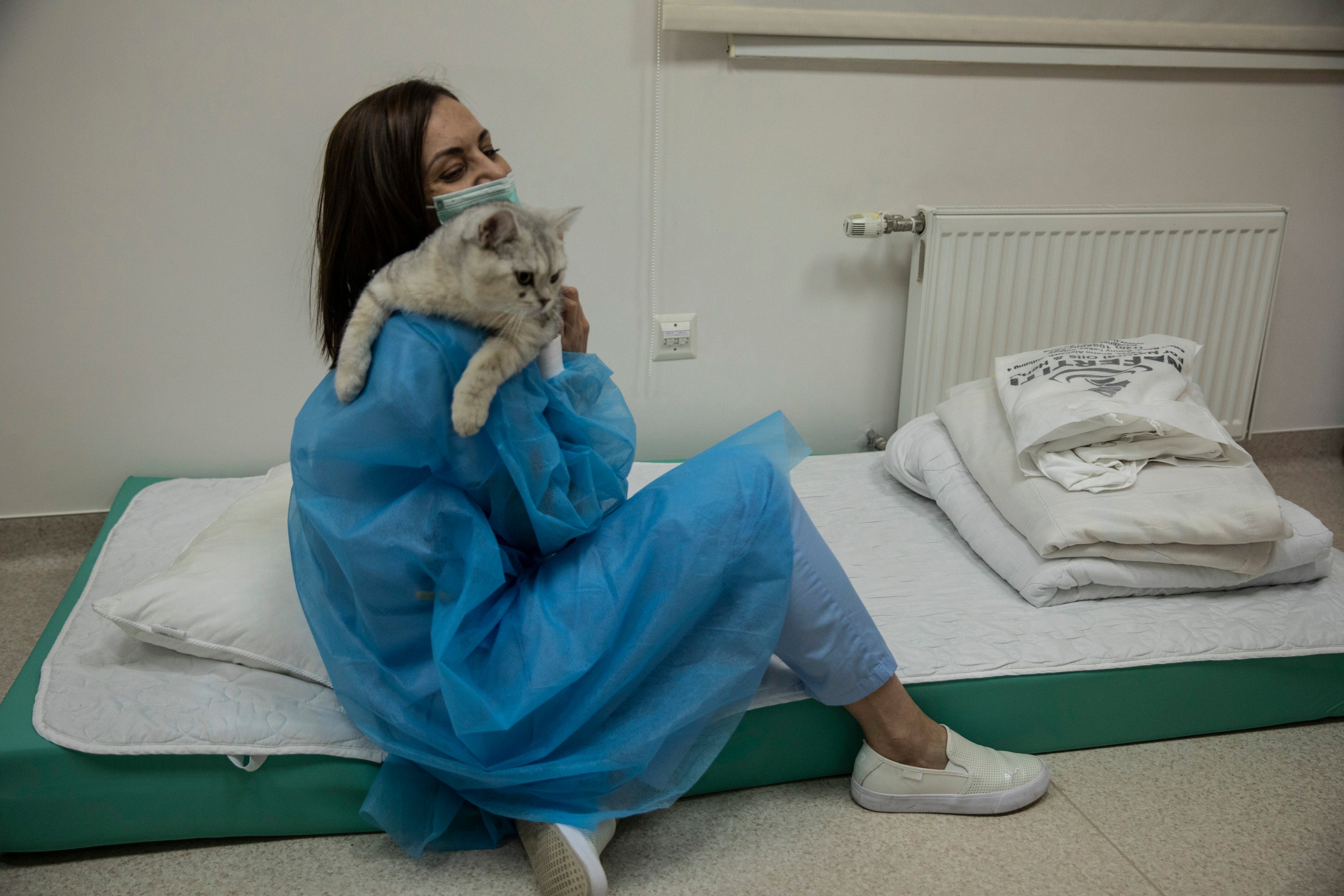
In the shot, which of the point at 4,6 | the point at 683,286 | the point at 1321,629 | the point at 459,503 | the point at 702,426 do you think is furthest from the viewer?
the point at 702,426

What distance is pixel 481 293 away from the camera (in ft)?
3.13

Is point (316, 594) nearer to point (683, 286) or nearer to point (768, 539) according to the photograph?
point (768, 539)

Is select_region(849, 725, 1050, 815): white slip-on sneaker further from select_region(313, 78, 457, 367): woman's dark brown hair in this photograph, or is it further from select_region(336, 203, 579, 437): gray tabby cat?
select_region(313, 78, 457, 367): woman's dark brown hair

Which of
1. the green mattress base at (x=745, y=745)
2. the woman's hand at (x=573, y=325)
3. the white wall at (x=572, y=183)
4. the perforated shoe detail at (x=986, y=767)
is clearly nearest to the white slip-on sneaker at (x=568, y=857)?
the green mattress base at (x=745, y=745)

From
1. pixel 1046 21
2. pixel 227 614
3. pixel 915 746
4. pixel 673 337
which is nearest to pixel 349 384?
pixel 227 614

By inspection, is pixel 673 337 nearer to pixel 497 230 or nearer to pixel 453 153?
pixel 453 153

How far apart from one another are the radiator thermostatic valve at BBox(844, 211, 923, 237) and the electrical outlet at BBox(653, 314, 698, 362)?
40 centimetres

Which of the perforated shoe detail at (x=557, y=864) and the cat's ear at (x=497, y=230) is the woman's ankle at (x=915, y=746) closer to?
the perforated shoe detail at (x=557, y=864)

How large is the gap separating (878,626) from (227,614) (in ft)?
3.20

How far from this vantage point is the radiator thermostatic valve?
6.41 ft

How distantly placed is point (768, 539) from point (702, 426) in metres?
1.06

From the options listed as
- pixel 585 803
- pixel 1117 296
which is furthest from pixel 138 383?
pixel 1117 296

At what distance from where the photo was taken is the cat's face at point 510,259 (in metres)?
0.93

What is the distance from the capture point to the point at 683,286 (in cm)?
201
